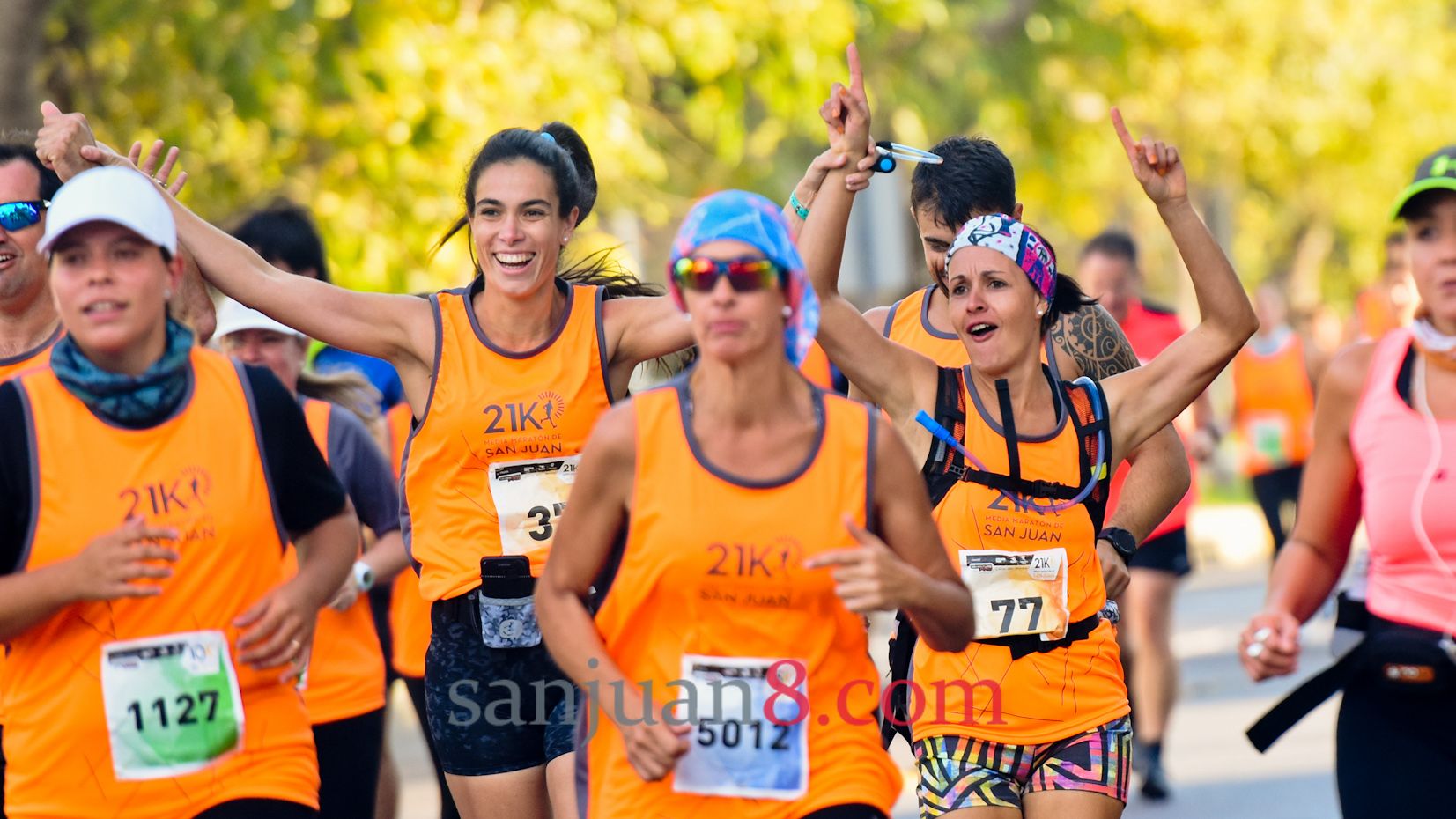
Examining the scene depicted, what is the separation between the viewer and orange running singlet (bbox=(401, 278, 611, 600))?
5406 millimetres

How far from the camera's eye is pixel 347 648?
6.34 m

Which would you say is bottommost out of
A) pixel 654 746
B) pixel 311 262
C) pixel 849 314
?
pixel 654 746

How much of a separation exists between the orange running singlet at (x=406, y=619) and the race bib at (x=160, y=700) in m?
2.33

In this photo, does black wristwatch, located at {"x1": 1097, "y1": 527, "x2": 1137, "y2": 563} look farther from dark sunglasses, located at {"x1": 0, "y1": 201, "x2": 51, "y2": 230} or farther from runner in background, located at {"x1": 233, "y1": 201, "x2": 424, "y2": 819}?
dark sunglasses, located at {"x1": 0, "y1": 201, "x2": 51, "y2": 230}

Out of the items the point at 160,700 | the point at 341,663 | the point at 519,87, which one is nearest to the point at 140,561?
the point at 160,700

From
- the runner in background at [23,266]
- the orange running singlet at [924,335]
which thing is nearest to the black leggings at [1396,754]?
the orange running singlet at [924,335]

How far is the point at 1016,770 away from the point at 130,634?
210cm

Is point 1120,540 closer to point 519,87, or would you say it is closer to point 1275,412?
point 519,87

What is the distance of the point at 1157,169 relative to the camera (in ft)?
16.9

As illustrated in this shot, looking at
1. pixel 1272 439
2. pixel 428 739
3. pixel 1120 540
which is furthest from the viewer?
pixel 1272 439

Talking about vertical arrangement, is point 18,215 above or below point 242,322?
above

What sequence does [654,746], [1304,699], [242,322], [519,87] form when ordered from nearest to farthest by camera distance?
[654,746]
[1304,699]
[242,322]
[519,87]

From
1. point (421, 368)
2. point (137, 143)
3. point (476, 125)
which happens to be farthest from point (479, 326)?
point (476, 125)

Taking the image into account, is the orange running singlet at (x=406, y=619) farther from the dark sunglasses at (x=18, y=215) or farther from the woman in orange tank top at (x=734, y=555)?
the woman in orange tank top at (x=734, y=555)
